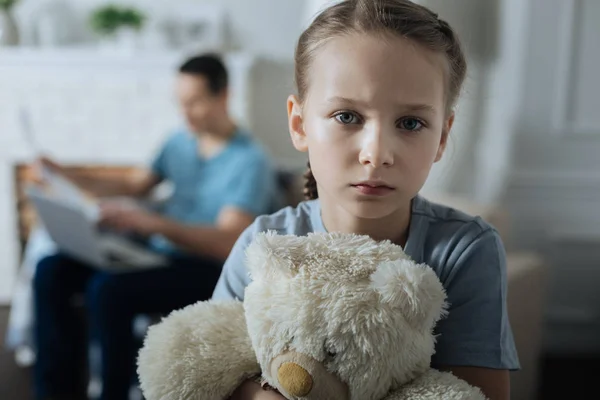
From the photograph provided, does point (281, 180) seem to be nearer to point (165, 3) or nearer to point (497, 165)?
point (497, 165)

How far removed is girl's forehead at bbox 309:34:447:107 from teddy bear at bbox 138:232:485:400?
0.54 ft

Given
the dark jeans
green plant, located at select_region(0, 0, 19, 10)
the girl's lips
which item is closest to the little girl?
the girl's lips

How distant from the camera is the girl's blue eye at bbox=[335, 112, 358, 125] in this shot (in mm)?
825

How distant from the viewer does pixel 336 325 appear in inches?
28.0

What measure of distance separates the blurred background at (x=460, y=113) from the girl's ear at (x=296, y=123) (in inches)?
6.9

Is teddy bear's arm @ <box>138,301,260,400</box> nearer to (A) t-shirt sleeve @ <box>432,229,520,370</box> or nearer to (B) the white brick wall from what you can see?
(A) t-shirt sleeve @ <box>432,229,520,370</box>

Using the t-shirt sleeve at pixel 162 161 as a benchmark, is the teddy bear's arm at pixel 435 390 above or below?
above

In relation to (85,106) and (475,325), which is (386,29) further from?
(85,106)

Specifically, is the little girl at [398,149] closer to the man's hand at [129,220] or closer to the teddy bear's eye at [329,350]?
the teddy bear's eye at [329,350]

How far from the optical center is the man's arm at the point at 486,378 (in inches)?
34.1

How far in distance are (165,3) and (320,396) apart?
3.29 m

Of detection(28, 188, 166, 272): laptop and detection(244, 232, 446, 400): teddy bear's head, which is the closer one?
detection(244, 232, 446, 400): teddy bear's head

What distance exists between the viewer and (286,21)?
3740mm

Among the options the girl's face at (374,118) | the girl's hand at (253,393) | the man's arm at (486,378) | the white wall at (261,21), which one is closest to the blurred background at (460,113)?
the white wall at (261,21)
